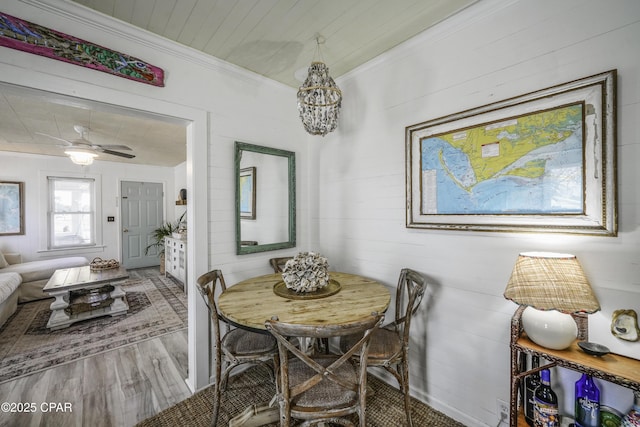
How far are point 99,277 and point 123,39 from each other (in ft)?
10.5

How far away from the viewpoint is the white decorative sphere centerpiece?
1744mm

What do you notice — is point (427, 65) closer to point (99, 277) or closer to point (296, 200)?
point (296, 200)

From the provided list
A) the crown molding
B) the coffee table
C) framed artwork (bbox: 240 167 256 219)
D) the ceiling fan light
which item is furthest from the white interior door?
the crown molding

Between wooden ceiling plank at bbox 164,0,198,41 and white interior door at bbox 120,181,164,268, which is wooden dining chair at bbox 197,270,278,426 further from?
white interior door at bbox 120,181,164,268

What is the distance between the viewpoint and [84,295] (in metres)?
3.58

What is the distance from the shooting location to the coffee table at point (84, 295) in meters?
3.20

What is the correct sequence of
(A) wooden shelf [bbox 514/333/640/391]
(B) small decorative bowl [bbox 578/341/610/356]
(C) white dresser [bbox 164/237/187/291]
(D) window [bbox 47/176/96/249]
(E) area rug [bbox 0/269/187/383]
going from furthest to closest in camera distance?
(D) window [bbox 47/176/96/249], (C) white dresser [bbox 164/237/187/291], (E) area rug [bbox 0/269/187/383], (B) small decorative bowl [bbox 578/341/610/356], (A) wooden shelf [bbox 514/333/640/391]

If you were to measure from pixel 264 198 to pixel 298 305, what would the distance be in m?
1.29

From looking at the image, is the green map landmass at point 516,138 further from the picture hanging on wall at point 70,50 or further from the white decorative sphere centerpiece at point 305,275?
the picture hanging on wall at point 70,50

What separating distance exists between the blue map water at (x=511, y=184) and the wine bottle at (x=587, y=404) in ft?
2.68

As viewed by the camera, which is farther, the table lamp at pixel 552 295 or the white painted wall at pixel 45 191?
the white painted wall at pixel 45 191

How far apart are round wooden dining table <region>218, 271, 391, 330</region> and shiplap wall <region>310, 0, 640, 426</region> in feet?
1.58

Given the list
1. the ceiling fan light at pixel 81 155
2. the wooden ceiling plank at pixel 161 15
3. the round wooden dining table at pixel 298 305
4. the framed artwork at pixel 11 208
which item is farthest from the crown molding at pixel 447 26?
the framed artwork at pixel 11 208

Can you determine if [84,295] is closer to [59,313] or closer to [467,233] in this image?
[59,313]
